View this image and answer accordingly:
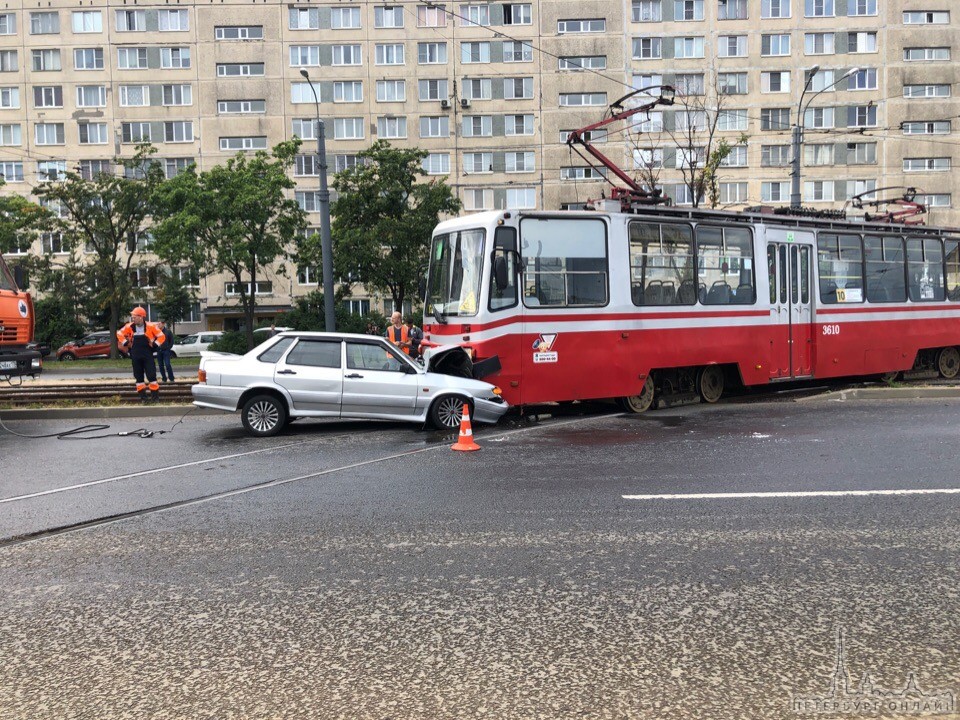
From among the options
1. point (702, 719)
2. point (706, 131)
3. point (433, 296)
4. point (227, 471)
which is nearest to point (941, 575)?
point (702, 719)

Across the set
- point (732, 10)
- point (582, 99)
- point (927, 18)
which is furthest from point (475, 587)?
point (927, 18)

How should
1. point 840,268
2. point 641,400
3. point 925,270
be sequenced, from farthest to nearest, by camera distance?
1. point 925,270
2. point 840,268
3. point 641,400

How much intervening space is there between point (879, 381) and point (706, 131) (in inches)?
1542

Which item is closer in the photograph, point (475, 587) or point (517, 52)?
point (475, 587)

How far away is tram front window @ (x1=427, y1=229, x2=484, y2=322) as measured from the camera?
1314 cm

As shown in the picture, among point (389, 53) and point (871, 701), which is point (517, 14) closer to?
point (389, 53)

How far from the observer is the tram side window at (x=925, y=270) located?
18.4 metres

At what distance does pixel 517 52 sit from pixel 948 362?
1624 inches

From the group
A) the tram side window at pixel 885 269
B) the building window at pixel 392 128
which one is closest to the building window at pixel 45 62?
the building window at pixel 392 128

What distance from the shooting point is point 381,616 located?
180 inches

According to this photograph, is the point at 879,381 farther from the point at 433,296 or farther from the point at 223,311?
the point at 223,311

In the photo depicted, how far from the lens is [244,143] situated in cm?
5534

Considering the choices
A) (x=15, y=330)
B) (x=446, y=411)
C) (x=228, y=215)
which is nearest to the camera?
(x=446, y=411)

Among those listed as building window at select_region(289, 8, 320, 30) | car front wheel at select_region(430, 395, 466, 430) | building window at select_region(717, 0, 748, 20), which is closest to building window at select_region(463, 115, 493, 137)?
building window at select_region(289, 8, 320, 30)
